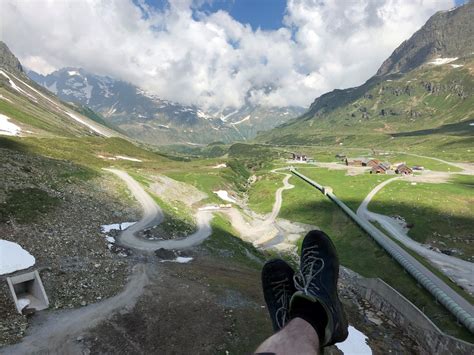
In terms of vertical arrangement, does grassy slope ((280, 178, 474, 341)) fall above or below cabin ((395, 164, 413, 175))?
below

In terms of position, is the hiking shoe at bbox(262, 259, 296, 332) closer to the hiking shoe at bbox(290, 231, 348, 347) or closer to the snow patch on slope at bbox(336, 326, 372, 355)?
the hiking shoe at bbox(290, 231, 348, 347)

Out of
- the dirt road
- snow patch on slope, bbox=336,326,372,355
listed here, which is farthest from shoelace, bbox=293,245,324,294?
snow patch on slope, bbox=336,326,372,355

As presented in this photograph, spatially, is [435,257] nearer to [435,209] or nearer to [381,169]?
[435,209]

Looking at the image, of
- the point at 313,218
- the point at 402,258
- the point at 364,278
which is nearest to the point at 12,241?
the point at 364,278

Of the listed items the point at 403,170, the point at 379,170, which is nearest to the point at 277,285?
the point at 403,170

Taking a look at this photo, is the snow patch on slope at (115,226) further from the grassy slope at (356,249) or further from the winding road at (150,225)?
the grassy slope at (356,249)
